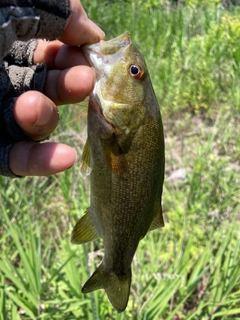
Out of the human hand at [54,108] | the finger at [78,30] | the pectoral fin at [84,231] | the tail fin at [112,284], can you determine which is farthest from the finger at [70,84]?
the tail fin at [112,284]

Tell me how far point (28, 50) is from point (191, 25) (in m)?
4.39

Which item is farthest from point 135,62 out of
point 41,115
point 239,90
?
point 239,90

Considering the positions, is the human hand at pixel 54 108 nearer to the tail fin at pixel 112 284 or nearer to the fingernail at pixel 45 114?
the fingernail at pixel 45 114

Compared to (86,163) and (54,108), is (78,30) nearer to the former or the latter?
(54,108)

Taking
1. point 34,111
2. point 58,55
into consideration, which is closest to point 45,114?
point 34,111

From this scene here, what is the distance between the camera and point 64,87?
133cm

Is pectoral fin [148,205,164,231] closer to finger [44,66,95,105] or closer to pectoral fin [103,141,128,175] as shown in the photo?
pectoral fin [103,141,128,175]

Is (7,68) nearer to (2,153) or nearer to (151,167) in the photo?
(2,153)

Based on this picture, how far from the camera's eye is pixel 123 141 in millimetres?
1234

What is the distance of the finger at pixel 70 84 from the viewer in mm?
1250

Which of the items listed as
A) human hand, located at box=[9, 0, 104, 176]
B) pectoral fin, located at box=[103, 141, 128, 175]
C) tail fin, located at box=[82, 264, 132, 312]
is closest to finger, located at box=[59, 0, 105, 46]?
human hand, located at box=[9, 0, 104, 176]

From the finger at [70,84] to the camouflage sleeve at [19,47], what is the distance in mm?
45

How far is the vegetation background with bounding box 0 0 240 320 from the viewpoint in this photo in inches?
70.9

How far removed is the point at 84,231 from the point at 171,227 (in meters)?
1.11
